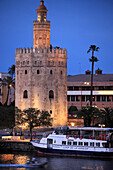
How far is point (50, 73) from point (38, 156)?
23.7 meters

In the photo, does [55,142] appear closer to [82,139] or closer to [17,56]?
[82,139]

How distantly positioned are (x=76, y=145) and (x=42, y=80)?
22684 mm

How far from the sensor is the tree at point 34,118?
7944 centimetres

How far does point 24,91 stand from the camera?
291 feet

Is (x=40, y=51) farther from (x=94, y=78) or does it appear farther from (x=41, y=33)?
(x=94, y=78)

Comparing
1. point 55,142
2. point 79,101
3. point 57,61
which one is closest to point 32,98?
point 57,61

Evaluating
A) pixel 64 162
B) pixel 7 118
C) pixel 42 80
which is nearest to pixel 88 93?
pixel 42 80

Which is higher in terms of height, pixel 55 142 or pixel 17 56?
pixel 17 56

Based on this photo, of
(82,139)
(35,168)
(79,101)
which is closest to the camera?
(35,168)

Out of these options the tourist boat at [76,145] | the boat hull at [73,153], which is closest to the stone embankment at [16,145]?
the tourist boat at [76,145]

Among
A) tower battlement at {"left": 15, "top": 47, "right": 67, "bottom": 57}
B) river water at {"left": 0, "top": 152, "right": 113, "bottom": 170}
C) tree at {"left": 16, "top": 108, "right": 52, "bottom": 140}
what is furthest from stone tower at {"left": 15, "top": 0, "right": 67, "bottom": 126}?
river water at {"left": 0, "top": 152, "right": 113, "bottom": 170}

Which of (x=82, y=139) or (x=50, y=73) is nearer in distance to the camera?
(x=82, y=139)

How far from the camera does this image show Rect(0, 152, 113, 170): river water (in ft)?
195

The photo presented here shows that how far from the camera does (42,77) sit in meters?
87.8
